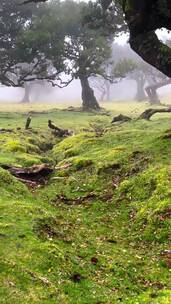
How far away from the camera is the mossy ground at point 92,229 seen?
1214cm

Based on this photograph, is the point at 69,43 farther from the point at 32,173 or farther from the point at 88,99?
the point at 32,173

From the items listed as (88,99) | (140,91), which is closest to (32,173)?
(88,99)

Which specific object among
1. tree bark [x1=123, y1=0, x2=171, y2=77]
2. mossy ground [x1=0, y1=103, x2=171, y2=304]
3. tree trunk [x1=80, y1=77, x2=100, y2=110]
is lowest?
mossy ground [x1=0, y1=103, x2=171, y2=304]

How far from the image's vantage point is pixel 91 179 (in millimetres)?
23469

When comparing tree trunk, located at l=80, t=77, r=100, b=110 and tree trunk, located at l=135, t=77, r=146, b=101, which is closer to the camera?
tree trunk, located at l=80, t=77, r=100, b=110

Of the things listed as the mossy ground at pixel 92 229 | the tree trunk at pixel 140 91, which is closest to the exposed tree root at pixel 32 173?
the mossy ground at pixel 92 229

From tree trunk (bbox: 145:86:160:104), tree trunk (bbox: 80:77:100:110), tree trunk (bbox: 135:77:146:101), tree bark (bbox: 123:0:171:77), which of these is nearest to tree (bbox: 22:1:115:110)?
tree trunk (bbox: 80:77:100:110)

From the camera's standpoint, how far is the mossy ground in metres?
12.1

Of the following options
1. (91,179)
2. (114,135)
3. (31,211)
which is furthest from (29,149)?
(31,211)

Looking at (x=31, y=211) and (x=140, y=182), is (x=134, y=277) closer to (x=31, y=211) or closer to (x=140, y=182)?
(x=31, y=211)

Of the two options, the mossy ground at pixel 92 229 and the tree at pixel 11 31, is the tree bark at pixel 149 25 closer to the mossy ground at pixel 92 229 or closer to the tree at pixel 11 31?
the mossy ground at pixel 92 229

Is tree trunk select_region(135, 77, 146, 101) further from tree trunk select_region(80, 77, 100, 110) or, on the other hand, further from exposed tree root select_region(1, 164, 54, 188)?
exposed tree root select_region(1, 164, 54, 188)

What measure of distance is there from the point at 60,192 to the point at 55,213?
3574mm

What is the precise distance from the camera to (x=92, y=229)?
57.8 feet
